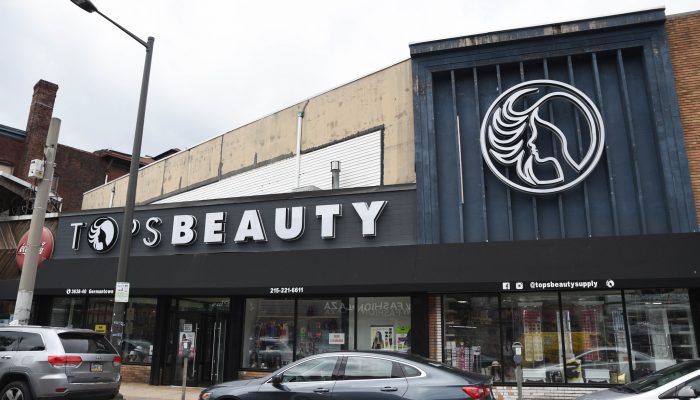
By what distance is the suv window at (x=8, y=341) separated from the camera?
9.97 meters

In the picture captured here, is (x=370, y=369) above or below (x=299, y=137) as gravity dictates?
below

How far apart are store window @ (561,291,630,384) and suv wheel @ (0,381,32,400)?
10.3 m

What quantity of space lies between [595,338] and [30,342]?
36.2ft

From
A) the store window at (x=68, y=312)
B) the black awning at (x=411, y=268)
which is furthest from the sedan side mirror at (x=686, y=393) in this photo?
the store window at (x=68, y=312)

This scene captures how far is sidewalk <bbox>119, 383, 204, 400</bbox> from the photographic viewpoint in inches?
508

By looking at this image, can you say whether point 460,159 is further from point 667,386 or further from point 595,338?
point 667,386

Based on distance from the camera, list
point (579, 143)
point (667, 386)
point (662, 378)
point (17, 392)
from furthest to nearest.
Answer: point (579, 143)
point (17, 392)
point (662, 378)
point (667, 386)

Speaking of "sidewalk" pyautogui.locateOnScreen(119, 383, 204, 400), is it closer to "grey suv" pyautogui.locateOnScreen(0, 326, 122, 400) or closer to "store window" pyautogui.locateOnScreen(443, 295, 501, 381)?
"grey suv" pyautogui.locateOnScreen(0, 326, 122, 400)

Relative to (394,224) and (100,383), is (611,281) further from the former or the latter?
(100,383)

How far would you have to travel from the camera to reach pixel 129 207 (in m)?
12.2

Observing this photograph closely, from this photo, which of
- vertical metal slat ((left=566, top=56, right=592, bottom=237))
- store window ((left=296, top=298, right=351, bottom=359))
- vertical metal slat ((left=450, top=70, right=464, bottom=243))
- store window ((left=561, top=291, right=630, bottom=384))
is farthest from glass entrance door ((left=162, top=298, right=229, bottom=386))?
vertical metal slat ((left=566, top=56, right=592, bottom=237))

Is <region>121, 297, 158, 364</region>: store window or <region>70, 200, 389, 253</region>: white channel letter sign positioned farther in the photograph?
<region>121, 297, 158, 364</region>: store window

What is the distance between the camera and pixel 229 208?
50.5 feet

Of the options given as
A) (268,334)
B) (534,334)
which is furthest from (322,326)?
(534,334)
